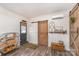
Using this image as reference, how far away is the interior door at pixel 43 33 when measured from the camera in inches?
56.4

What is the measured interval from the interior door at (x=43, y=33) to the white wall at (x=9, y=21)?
0.37 metres

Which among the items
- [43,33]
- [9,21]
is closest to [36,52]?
[43,33]

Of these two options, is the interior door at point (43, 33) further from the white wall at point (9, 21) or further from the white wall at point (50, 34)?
the white wall at point (9, 21)

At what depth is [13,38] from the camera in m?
1.43

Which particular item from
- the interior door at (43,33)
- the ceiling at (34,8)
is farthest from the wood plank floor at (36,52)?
the ceiling at (34,8)

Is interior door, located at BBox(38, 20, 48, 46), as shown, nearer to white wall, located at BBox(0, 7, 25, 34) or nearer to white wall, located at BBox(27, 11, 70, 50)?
white wall, located at BBox(27, 11, 70, 50)

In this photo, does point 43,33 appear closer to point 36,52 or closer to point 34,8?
point 36,52

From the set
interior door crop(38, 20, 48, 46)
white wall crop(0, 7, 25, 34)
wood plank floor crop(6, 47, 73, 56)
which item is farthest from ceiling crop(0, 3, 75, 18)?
wood plank floor crop(6, 47, 73, 56)

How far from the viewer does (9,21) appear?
1325 mm

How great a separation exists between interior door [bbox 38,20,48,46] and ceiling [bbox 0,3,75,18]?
7.4 inches

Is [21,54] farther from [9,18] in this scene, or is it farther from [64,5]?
[64,5]

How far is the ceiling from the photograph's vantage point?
1.26 m

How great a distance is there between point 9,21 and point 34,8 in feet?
1.56

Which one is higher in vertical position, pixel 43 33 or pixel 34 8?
pixel 34 8
